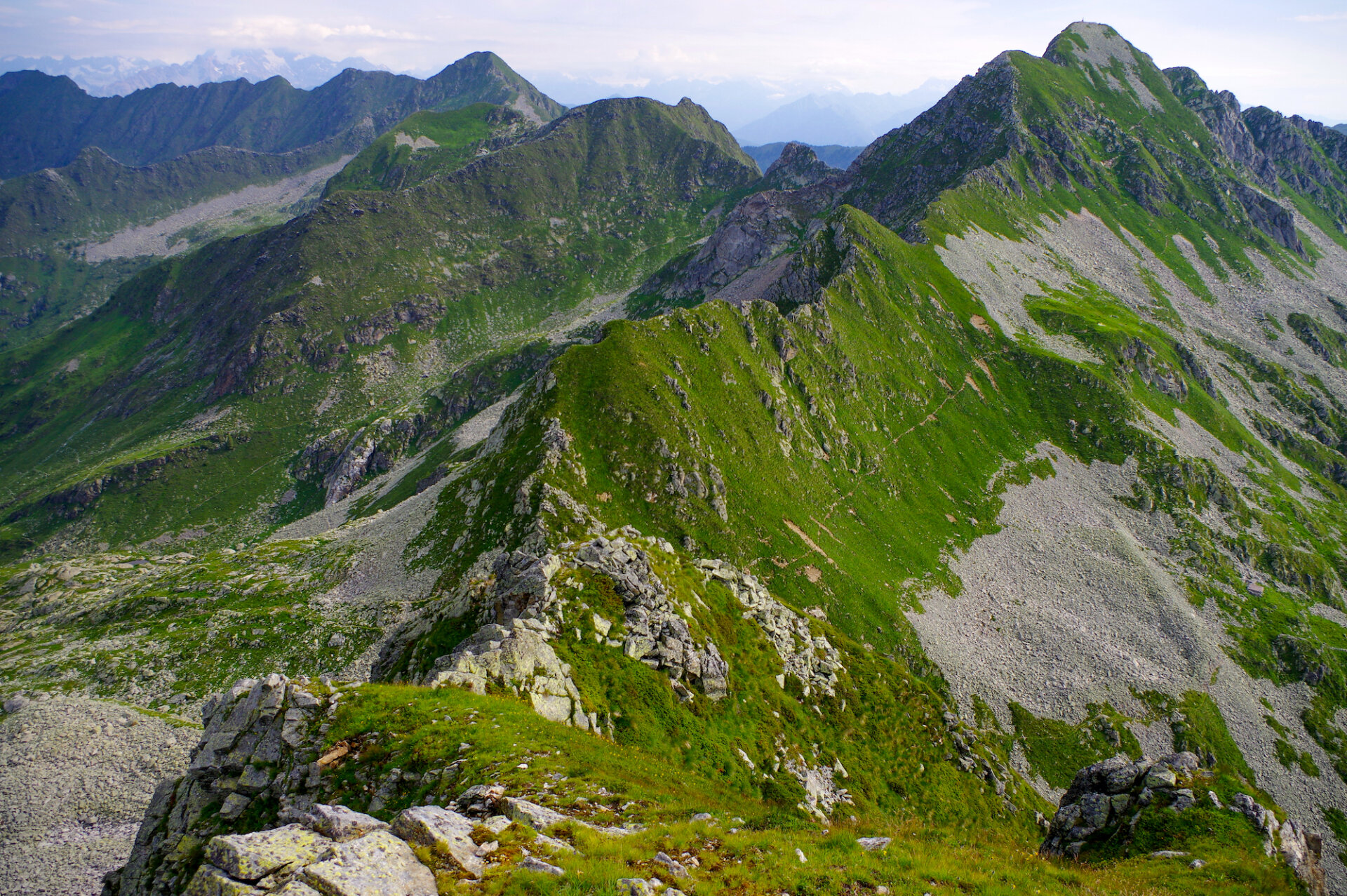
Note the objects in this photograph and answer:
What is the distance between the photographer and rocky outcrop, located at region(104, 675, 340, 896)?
59.0 feet

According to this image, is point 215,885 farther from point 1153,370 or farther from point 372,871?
point 1153,370

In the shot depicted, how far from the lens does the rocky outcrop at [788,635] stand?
4491 centimetres

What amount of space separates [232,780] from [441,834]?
41.0 feet

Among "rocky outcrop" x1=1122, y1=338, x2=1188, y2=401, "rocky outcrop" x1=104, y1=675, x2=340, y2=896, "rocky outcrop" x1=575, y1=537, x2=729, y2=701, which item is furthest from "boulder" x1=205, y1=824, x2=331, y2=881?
"rocky outcrop" x1=1122, y1=338, x2=1188, y2=401

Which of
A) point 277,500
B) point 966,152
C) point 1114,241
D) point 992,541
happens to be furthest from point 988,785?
point 966,152

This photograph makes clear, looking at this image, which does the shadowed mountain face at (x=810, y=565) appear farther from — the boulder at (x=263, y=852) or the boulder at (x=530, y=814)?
the boulder at (x=263, y=852)

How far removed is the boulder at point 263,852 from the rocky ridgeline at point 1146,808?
94.3ft

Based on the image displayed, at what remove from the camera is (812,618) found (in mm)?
54719

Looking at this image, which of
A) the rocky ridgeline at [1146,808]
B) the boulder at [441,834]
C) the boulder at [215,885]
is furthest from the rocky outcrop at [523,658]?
the rocky ridgeline at [1146,808]

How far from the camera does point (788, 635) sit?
47375 mm

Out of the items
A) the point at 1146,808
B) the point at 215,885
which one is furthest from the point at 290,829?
the point at 1146,808

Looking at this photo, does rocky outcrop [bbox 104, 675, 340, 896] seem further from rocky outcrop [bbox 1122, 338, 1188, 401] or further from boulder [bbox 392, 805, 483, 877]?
rocky outcrop [bbox 1122, 338, 1188, 401]

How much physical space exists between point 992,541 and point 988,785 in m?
46.6

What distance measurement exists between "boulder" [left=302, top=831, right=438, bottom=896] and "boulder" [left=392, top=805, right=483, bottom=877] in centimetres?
66
